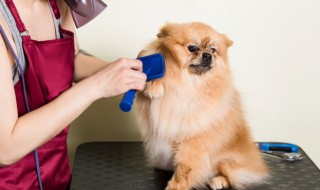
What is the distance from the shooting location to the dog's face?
1.26 m

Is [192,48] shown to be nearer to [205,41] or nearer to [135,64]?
[205,41]

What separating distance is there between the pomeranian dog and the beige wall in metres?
0.51

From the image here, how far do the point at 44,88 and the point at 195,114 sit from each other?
1.51ft

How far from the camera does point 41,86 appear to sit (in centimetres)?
121

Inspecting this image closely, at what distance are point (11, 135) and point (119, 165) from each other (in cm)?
49

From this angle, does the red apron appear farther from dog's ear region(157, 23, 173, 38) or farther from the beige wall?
the beige wall

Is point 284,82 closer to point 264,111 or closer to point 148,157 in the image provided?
point 264,111

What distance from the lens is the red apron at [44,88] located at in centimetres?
117

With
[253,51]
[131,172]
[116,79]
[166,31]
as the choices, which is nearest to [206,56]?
[166,31]

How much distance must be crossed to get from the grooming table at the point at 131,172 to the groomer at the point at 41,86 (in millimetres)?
111

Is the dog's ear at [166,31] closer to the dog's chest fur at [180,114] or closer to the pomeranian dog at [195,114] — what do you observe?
the pomeranian dog at [195,114]

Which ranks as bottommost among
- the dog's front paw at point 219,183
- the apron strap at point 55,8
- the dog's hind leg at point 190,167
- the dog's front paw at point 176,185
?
the dog's front paw at point 219,183

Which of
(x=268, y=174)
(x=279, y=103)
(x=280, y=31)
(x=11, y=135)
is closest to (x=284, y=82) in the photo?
(x=279, y=103)

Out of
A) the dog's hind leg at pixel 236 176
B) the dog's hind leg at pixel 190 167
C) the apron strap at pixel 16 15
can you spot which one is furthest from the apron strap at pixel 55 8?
the dog's hind leg at pixel 236 176
